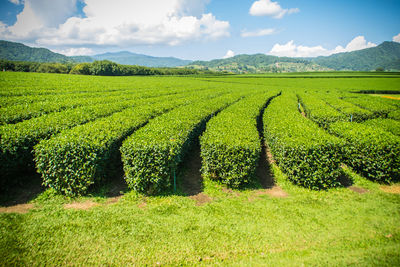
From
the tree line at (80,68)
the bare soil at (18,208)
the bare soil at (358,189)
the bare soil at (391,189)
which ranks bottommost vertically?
the bare soil at (391,189)

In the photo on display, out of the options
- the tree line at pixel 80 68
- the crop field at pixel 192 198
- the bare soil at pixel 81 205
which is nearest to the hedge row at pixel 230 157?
the crop field at pixel 192 198

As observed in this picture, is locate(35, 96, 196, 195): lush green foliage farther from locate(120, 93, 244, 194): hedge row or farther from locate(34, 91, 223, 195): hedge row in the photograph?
locate(120, 93, 244, 194): hedge row

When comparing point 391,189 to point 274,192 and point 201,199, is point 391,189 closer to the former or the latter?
point 274,192

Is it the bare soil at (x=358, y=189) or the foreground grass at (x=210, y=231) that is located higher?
the foreground grass at (x=210, y=231)

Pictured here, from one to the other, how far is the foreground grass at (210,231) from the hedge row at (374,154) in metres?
1.66

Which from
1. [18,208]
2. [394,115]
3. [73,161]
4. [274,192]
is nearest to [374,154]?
[274,192]

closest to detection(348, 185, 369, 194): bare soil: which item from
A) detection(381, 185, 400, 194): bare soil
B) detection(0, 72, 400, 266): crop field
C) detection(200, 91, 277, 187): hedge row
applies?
detection(0, 72, 400, 266): crop field

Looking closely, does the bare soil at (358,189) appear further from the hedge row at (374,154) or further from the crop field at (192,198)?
the hedge row at (374,154)

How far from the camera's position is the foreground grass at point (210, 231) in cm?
508

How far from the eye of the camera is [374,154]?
915cm

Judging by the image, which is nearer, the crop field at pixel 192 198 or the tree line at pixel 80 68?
the crop field at pixel 192 198

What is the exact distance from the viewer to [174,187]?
821 cm

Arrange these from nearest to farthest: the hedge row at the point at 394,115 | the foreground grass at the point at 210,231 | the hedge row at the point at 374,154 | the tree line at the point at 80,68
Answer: the foreground grass at the point at 210,231 < the hedge row at the point at 374,154 < the hedge row at the point at 394,115 < the tree line at the point at 80,68

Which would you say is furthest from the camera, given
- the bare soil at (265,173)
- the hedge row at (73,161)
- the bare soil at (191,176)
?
the bare soil at (265,173)
